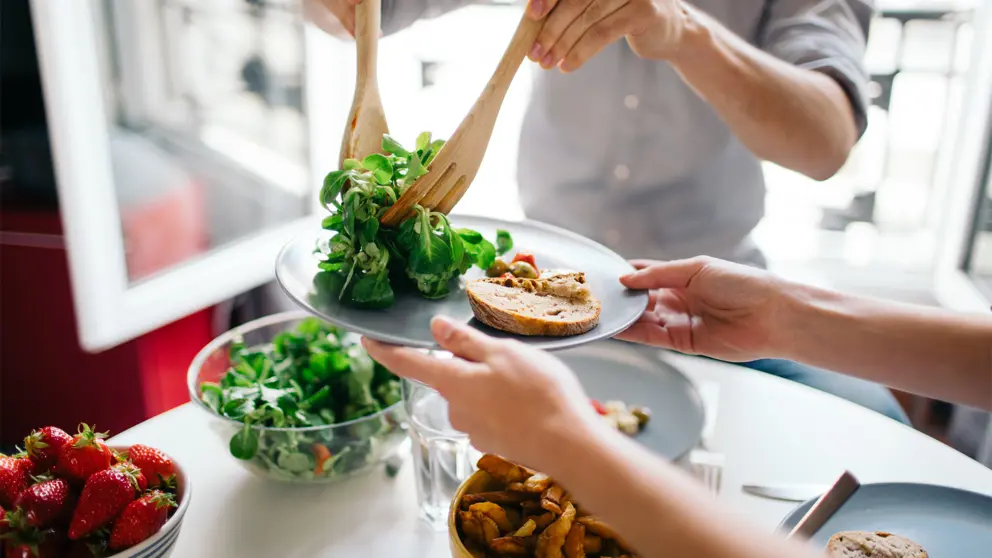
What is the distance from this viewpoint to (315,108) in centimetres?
246

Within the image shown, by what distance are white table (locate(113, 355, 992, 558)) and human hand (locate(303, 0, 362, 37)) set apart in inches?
21.9

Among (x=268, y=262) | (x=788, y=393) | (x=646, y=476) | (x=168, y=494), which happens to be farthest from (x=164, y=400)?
(x=646, y=476)

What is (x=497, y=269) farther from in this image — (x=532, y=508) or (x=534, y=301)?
(x=532, y=508)

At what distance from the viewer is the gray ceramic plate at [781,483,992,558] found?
859mm

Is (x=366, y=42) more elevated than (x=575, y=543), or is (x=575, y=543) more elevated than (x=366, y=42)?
(x=366, y=42)

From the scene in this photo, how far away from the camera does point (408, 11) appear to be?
4.95 feet

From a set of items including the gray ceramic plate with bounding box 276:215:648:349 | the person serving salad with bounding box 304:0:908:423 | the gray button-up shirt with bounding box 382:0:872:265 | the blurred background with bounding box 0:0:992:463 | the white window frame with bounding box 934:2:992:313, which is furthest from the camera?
the white window frame with bounding box 934:2:992:313

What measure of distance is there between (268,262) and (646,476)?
1824mm

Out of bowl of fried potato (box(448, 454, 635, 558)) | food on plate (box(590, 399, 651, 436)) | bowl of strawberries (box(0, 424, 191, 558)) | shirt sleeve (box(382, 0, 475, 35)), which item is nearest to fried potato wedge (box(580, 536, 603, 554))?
bowl of fried potato (box(448, 454, 635, 558))

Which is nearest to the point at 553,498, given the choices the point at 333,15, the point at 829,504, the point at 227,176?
the point at 829,504

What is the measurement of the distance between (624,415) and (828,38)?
33.8 inches

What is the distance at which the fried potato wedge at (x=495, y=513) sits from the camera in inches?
31.0

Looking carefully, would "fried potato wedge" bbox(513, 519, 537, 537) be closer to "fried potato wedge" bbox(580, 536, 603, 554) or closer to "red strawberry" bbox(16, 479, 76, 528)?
"fried potato wedge" bbox(580, 536, 603, 554)

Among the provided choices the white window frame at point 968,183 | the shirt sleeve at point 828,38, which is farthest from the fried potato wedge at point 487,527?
the white window frame at point 968,183
